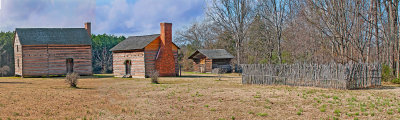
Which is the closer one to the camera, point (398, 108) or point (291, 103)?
point (398, 108)

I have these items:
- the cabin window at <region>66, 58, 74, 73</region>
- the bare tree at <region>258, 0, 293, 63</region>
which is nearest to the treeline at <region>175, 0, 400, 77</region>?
the bare tree at <region>258, 0, 293, 63</region>

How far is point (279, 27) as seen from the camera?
33094 millimetres

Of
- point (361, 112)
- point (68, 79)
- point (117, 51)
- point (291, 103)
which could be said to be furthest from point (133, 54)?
point (361, 112)

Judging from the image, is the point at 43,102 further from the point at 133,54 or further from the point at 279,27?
the point at 279,27

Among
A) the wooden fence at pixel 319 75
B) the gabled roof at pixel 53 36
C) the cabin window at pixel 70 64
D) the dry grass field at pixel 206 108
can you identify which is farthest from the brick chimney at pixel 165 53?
the dry grass field at pixel 206 108

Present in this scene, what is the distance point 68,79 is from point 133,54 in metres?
13.6

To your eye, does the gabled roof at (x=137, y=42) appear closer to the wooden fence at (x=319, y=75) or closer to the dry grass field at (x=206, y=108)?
the wooden fence at (x=319, y=75)

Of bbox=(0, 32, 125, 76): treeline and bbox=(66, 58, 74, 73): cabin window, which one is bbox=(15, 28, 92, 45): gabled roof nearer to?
bbox=(66, 58, 74, 73): cabin window

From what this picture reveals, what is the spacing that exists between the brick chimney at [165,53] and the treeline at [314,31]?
9.72 metres

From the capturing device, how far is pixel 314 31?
29.1m

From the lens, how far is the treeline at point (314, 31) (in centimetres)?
2206

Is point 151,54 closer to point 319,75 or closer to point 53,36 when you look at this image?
point 53,36

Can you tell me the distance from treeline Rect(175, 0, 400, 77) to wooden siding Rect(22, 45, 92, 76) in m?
17.3

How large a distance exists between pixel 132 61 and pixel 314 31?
1733 cm
